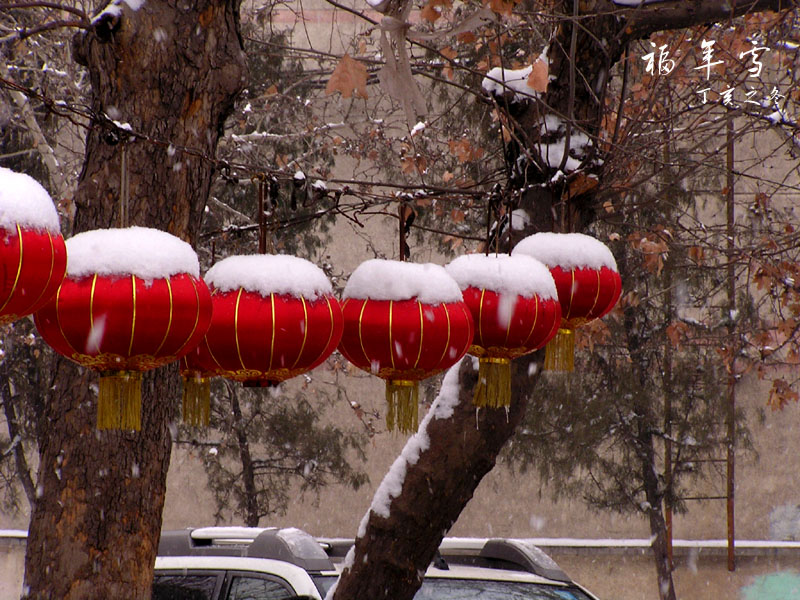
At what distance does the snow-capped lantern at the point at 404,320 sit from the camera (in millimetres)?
3221

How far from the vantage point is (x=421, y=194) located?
3627mm

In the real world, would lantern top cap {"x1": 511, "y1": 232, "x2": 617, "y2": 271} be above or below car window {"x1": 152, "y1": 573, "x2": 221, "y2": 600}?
above

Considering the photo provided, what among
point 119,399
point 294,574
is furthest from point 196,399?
Answer: point 294,574

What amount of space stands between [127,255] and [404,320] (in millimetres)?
1021

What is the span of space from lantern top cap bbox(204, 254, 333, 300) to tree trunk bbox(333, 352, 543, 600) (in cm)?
192

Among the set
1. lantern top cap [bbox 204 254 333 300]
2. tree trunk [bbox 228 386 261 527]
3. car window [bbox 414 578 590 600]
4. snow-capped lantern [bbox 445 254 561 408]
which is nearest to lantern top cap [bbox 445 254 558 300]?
snow-capped lantern [bbox 445 254 561 408]

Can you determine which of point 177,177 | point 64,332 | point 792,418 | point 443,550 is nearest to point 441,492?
point 443,550

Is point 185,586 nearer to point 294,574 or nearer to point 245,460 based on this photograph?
point 294,574

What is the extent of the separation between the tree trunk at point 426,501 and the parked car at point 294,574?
1.93 feet

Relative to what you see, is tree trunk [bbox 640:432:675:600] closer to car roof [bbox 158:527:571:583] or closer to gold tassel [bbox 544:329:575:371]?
car roof [bbox 158:527:571:583]

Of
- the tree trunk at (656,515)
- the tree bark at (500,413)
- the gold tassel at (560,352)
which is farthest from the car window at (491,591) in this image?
the tree trunk at (656,515)

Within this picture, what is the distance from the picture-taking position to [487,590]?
5566 mm

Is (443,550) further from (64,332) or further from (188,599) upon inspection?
(64,332)

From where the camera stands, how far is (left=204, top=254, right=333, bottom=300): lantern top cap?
296 centimetres
